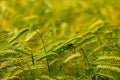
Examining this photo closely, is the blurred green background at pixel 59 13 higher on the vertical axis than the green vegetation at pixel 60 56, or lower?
higher

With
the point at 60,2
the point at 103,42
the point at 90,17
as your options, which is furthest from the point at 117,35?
the point at 60,2

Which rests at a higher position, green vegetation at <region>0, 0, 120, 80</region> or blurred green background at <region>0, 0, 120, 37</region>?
blurred green background at <region>0, 0, 120, 37</region>

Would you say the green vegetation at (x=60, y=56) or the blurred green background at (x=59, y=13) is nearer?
the green vegetation at (x=60, y=56)

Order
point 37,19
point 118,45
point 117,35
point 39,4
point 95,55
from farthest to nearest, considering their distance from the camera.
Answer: point 39,4, point 37,19, point 117,35, point 118,45, point 95,55

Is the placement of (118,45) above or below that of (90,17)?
below

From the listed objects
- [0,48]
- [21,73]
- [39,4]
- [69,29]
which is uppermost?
[39,4]

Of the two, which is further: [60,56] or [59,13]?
[59,13]

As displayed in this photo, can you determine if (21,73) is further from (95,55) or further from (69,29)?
(69,29)

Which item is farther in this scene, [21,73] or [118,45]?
[118,45]

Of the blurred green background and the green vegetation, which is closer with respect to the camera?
the green vegetation

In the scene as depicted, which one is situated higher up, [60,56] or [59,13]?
[59,13]

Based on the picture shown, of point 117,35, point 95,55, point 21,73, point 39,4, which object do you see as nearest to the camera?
point 21,73
